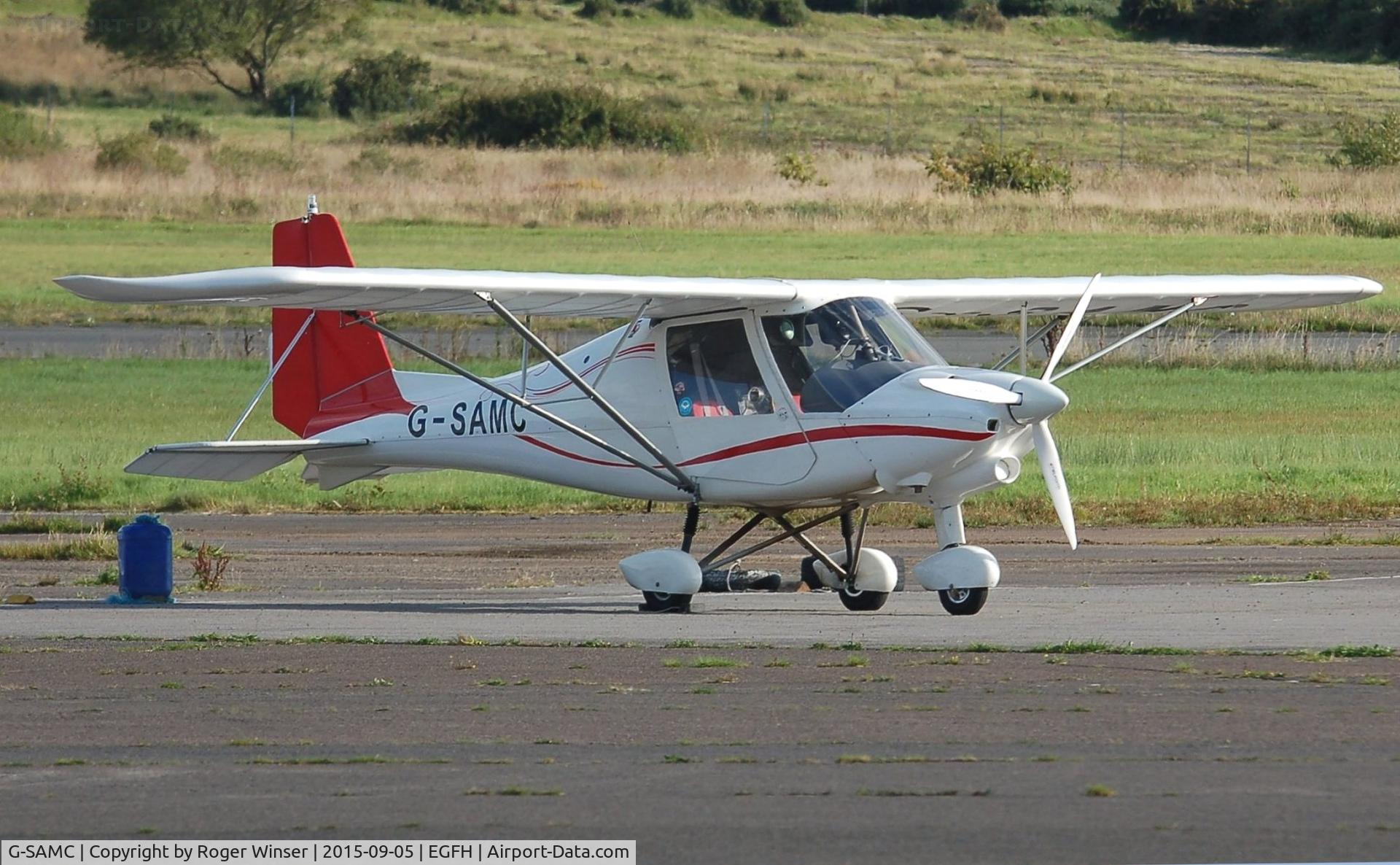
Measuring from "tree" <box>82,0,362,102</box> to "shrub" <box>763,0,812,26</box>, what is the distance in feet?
98.8

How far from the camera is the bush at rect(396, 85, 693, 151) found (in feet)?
208

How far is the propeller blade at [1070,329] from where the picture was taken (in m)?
14.3

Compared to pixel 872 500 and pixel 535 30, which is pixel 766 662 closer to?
pixel 872 500

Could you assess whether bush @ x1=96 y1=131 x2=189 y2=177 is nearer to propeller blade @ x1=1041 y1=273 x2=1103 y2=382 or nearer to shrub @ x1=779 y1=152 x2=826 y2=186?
shrub @ x1=779 y1=152 x2=826 y2=186

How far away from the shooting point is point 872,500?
46.0ft

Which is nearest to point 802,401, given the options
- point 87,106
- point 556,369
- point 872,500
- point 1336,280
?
point 872,500

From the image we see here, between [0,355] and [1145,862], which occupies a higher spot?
[1145,862]

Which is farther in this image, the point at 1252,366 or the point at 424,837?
the point at 1252,366

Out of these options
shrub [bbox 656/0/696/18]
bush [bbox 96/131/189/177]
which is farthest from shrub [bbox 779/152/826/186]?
shrub [bbox 656/0/696/18]

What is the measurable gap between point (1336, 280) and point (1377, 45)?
280 ft

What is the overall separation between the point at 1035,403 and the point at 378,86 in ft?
219

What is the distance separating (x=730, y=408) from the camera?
14.2 meters

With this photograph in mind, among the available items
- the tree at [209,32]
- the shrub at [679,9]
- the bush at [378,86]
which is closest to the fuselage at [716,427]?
the bush at [378,86]

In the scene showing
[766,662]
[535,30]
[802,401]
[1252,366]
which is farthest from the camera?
[535,30]
